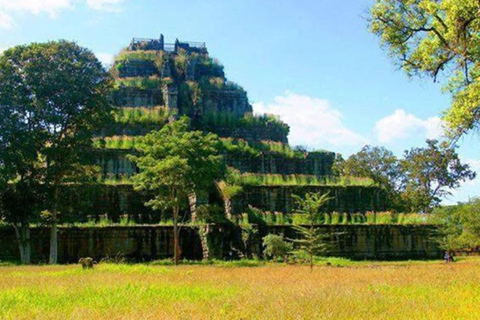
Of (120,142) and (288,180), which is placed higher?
(120,142)

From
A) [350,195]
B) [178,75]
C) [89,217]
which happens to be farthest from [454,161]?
[89,217]

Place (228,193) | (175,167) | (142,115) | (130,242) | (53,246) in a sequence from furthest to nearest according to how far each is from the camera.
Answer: (142,115) → (228,193) → (130,242) → (53,246) → (175,167)

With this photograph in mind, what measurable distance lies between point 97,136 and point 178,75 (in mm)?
10908

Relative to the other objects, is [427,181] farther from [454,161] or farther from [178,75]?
[178,75]

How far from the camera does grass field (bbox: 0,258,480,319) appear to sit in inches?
361

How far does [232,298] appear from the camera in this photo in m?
11.5

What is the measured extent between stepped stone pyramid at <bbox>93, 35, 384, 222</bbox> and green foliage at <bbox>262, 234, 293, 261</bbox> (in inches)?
186

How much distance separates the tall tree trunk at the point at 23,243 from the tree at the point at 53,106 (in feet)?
5.33

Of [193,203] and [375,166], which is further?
[375,166]

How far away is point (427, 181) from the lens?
58.9 m

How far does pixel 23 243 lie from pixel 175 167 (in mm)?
8674

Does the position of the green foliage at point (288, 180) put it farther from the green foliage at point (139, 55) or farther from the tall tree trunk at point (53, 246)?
the green foliage at point (139, 55)

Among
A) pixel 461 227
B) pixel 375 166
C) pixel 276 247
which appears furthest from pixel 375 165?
pixel 276 247

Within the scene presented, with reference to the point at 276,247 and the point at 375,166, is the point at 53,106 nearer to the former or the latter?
the point at 276,247
